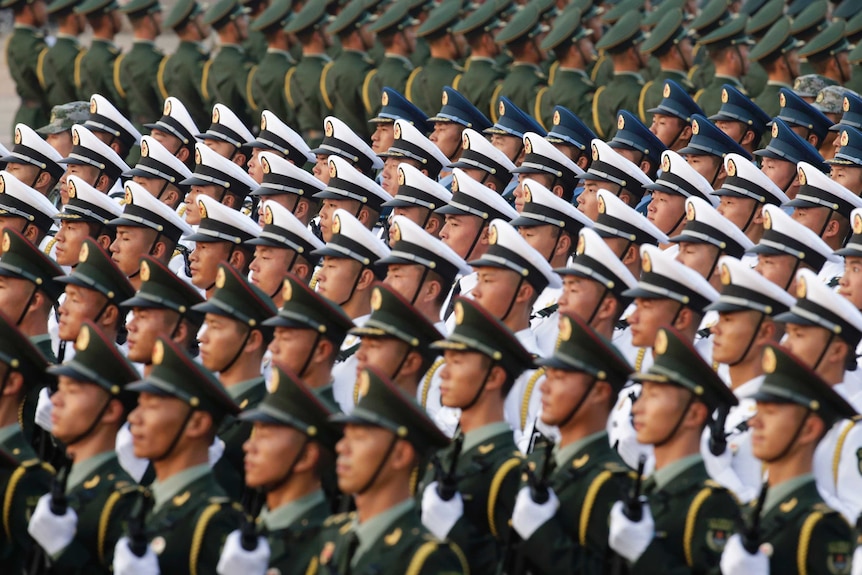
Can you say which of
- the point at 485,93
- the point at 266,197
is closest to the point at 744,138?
the point at 266,197

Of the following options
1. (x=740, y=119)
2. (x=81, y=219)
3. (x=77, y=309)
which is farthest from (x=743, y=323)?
(x=81, y=219)

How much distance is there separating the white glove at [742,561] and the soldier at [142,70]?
13948mm

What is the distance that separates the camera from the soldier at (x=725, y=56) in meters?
16.0

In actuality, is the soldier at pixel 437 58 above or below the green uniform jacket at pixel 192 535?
below

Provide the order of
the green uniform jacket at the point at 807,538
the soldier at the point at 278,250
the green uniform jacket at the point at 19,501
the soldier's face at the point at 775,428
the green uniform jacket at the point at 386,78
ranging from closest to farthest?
1. the green uniform jacket at the point at 807,538
2. the soldier's face at the point at 775,428
3. the green uniform jacket at the point at 19,501
4. the soldier at the point at 278,250
5. the green uniform jacket at the point at 386,78

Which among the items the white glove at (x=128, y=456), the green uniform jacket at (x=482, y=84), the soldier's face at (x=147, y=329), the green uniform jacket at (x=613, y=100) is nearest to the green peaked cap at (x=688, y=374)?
the white glove at (x=128, y=456)

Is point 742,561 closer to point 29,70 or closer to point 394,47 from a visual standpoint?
point 394,47

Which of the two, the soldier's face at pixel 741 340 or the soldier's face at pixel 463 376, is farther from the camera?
the soldier's face at pixel 741 340

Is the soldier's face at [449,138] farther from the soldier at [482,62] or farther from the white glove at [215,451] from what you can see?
the white glove at [215,451]

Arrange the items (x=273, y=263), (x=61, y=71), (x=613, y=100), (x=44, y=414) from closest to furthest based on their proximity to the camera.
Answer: (x=44, y=414) < (x=273, y=263) < (x=613, y=100) < (x=61, y=71)

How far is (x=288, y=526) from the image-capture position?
25.0ft

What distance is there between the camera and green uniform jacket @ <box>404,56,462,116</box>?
17.9 meters

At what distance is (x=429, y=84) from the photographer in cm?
1792

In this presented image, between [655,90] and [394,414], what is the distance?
913 cm
